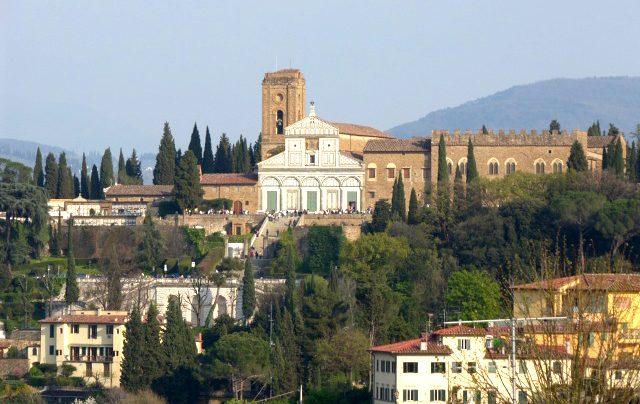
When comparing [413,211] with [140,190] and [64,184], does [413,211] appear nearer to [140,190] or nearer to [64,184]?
[140,190]

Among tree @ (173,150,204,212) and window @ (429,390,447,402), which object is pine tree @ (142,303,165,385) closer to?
window @ (429,390,447,402)

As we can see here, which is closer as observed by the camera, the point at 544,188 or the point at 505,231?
the point at 505,231

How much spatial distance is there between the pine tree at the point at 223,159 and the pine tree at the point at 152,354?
32.0m

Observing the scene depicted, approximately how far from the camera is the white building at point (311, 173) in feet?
273

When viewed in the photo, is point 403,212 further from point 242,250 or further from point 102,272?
point 102,272

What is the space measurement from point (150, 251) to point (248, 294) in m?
7.86

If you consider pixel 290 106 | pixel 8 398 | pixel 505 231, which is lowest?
pixel 8 398

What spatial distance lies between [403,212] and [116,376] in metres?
20.1

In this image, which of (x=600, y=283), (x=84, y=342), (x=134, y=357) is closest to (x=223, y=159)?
(x=84, y=342)

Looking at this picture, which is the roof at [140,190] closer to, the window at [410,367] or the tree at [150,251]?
the tree at [150,251]

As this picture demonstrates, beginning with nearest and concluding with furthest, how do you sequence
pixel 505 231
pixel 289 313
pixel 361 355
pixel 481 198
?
pixel 361 355
pixel 289 313
pixel 505 231
pixel 481 198

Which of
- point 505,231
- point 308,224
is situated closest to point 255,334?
point 505,231

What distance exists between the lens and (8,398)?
54.7 metres

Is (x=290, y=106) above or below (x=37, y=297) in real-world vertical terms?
above
